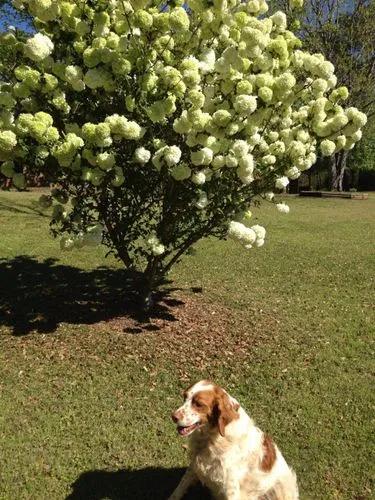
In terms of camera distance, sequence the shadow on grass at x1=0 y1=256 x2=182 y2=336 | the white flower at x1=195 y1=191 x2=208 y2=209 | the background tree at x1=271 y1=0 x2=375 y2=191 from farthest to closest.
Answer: the background tree at x1=271 y1=0 x2=375 y2=191
the shadow on grass at x1=0 y1=256 x2=182 y2=336
the white flower at x1=195 y1=191 x2=208 y2=209

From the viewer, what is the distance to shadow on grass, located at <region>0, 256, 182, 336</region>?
8.34 meters

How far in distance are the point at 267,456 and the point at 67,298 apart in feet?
18.8

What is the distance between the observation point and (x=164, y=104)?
5754 mm

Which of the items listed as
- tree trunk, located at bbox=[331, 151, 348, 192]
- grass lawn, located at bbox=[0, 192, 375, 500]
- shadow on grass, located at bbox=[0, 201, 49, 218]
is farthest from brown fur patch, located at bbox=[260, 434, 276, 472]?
tree trunk, located at bbox=[331, 151, 348, 192]

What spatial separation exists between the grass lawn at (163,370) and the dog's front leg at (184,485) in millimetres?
290

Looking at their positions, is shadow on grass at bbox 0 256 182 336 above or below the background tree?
below

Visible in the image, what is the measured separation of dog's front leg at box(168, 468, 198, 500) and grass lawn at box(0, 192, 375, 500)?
0.95 feet

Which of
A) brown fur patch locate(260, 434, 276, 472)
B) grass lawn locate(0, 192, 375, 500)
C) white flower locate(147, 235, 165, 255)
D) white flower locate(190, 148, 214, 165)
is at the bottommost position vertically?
grass lawn locate(0, 192, 375, 500)

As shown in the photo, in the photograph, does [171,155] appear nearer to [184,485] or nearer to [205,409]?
[205,409]

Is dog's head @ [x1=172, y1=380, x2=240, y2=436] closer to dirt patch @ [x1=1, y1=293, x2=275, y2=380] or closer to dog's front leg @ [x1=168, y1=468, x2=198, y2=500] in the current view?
dog's front leg @ [x1=168, y1=468, x2=198, y2=500]

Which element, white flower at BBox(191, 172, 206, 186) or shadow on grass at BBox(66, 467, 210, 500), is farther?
white flower at BBox(191, 172, 206, 186)

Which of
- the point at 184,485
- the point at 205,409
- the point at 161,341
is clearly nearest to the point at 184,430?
the point at 205,409

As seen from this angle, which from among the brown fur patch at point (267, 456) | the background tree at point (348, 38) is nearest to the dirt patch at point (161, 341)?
the brown fur patch at point (267, 456)

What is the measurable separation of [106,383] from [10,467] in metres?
1.79
